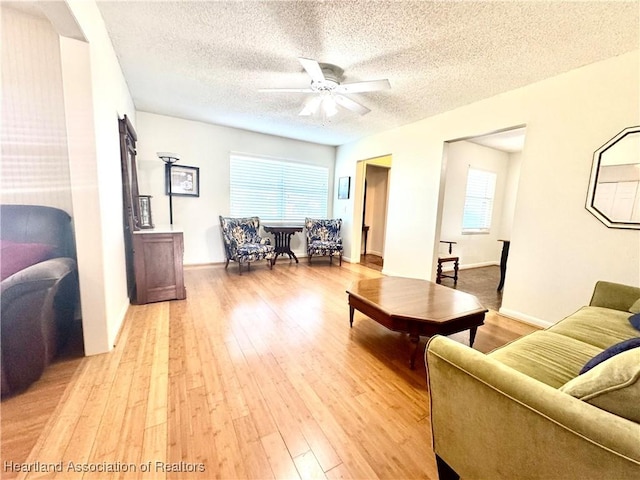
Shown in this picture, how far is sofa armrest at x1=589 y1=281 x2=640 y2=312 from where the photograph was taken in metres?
1.92

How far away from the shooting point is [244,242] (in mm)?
4648

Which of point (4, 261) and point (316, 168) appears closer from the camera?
point (4, 261)

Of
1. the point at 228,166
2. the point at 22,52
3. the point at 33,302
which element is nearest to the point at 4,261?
the point at 33,302

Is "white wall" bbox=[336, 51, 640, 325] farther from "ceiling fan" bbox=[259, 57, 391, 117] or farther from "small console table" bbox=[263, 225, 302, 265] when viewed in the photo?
"small console table" bbox=[263, 225, 302, 265]

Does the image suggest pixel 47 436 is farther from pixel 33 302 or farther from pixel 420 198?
pixel 420 198

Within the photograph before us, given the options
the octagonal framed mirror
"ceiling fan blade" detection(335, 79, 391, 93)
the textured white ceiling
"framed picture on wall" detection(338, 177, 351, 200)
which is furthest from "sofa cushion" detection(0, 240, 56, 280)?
"framed picture on wall" detection(338, 177, 351, 200)

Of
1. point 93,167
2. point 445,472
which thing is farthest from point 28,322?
point 445,472

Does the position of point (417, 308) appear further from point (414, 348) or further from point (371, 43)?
point (371, 43)

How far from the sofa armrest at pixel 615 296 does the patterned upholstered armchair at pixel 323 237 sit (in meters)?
3.60

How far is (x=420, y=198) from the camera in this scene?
4008mm

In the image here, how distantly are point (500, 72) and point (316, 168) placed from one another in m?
3.71

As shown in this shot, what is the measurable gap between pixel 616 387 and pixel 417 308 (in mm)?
1337

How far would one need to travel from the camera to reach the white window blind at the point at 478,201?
529cm

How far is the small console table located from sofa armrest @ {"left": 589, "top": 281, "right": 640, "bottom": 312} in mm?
3959
